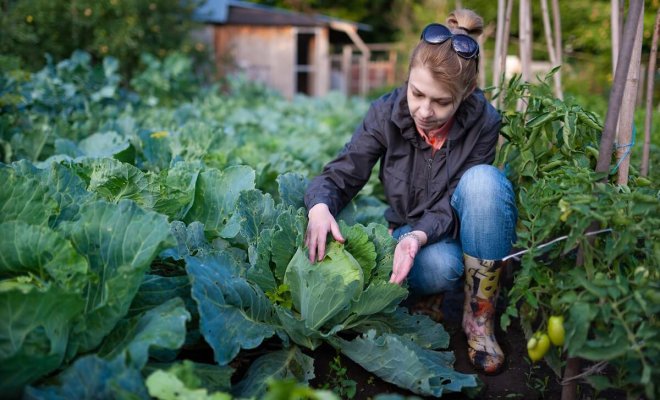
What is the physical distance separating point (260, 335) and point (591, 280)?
1.03 meters

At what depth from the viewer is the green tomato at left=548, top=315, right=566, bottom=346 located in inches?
65.0

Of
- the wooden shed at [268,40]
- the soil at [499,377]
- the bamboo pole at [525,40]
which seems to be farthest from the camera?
the wooden shed at [268,40]

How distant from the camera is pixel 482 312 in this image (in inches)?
91.4

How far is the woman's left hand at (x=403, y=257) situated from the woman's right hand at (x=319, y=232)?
0.21 meters

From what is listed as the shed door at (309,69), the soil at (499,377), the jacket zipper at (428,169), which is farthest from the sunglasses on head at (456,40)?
the shed door at (309,69)

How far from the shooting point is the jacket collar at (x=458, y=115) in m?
2.43

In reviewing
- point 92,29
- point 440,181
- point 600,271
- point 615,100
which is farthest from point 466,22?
point 92,29

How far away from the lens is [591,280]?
1655mm

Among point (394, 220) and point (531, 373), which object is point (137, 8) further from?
point (531, 373)

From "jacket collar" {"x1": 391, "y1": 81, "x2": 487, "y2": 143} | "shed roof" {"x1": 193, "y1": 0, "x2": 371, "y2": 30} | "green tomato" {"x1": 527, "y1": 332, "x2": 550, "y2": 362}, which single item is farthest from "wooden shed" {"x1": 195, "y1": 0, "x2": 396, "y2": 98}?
"green tomato" {"x1": 527, "y1": 332, "x2": 550, "y2": 362}

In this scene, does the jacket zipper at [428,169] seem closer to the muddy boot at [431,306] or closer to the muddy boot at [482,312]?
the muddy boot at [482,312]

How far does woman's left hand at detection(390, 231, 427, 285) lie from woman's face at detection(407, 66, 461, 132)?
454 millimetres

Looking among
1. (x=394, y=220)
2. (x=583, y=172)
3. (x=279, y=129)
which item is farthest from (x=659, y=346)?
(x=279, y=129)

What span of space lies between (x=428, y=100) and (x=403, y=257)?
585 mm
